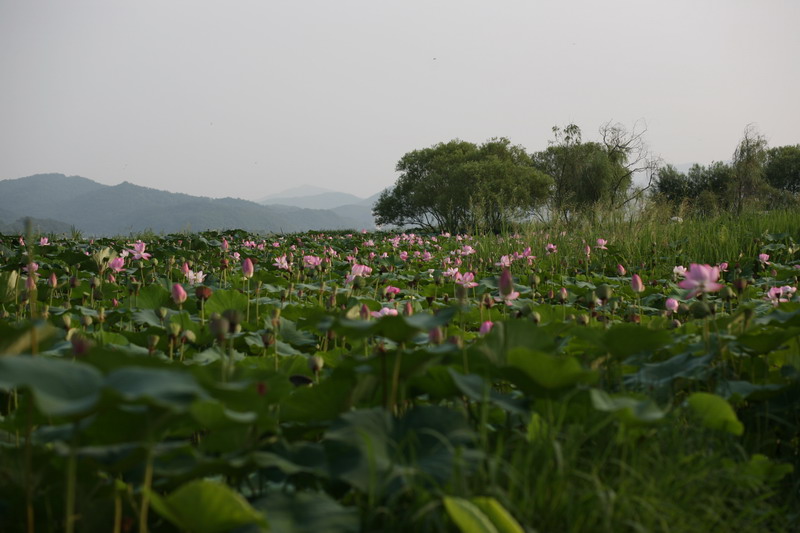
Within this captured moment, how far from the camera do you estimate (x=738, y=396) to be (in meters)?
1.61

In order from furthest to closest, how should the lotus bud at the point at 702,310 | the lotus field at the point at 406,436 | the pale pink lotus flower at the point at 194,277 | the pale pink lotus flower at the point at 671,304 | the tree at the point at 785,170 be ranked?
the tree at the point at 785,170
the pale pink lotus flower at the point at 194,277
the pale pink lotus flower at the point at 671,304
the lotus bud at the point at 702,310
the lotus field at the point at 406,436

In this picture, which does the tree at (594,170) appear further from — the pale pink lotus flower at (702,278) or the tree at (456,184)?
the pale pink lotus flower at (702,278)

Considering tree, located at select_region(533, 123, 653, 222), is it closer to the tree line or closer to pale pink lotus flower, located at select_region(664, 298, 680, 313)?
the tree line

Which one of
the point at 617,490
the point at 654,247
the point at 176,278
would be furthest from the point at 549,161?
the point at 617,490

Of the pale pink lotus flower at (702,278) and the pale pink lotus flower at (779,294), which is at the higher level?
the pale pink lotus flower at (702,278)

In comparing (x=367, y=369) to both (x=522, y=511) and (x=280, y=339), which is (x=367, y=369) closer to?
(x=522, y=511)

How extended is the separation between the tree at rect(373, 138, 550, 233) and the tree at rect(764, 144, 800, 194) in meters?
23.7

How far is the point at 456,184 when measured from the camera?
2666 centimetres

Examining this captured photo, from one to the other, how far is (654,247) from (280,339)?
5352mm

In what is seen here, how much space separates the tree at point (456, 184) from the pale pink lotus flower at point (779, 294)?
656 inches

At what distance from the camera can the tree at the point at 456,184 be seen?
2577 centimetres

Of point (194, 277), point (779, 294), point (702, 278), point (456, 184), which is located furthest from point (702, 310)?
point (456, 184)

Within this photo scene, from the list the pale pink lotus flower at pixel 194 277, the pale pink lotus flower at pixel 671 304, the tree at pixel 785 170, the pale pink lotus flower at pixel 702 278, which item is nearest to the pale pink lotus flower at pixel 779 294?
the pale pink lotus flower at pixel 671 304

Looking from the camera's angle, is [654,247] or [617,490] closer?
[617,490]
